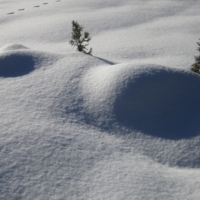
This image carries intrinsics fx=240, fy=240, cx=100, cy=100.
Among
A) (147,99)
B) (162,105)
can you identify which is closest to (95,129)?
(147,99)

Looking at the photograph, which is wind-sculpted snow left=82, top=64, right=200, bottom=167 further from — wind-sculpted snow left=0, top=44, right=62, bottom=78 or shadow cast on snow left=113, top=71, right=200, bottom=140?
wind-sculpted snow left=0, top=44, right=62, bottom=78

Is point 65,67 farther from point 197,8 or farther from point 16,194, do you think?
point 197,8

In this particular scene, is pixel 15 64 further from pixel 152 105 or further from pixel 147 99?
pixel 152 105

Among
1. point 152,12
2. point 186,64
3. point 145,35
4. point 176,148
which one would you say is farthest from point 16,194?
point 152,12

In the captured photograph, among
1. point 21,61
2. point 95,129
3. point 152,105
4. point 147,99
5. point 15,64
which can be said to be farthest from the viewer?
point 21,61

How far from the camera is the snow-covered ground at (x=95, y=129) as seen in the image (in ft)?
Result: 22.7

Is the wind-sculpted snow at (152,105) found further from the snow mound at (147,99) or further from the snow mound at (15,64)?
the snow mound at (15,64)

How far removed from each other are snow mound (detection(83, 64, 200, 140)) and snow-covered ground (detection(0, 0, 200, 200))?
0.04 m

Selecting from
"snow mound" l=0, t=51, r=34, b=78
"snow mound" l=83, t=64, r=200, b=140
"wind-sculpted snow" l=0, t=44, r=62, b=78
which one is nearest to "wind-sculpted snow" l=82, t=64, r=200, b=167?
"snow mound" l=83, t=64, r=200, b=140

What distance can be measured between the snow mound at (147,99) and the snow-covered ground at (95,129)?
4cm

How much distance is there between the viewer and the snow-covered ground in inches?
273

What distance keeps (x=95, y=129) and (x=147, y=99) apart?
104 inches

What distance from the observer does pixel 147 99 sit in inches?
392

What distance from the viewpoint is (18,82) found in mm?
Result: 10773
